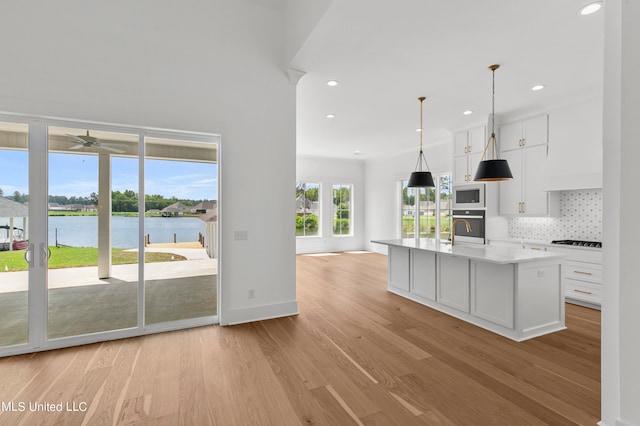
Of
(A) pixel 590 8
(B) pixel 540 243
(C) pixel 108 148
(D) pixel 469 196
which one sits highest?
(A) pixel 590 8

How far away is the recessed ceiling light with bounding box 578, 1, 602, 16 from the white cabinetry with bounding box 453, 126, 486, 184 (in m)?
3.14

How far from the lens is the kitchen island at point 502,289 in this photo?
3162 mm

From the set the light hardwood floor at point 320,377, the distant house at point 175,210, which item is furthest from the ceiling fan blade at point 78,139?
the light hardwood floor at point 320,377

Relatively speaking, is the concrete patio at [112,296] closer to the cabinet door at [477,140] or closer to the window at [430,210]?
the cabinet door at [477,140]

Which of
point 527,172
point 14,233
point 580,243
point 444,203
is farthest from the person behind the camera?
point 444,203

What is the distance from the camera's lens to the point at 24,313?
2863 millimetres

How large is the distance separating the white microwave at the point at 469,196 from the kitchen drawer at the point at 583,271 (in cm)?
157

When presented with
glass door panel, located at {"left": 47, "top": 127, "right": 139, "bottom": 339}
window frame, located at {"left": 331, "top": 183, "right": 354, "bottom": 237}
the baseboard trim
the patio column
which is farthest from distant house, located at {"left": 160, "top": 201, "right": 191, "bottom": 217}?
window frame, located at {"left": 331, "top": 183, "right": 354, "bottom": 237}

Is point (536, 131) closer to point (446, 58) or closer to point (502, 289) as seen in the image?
point (446, 58)

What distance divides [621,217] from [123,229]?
392 centimetres

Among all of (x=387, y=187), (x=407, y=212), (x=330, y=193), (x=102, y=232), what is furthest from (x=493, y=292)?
(x=330, y=193)

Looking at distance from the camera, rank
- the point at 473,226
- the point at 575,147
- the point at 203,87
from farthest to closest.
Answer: the point at 473,226 < the point at 575,147 < the point at 203,87

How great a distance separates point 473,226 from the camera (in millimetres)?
5711

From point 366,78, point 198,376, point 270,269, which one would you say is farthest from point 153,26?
point 198,376
